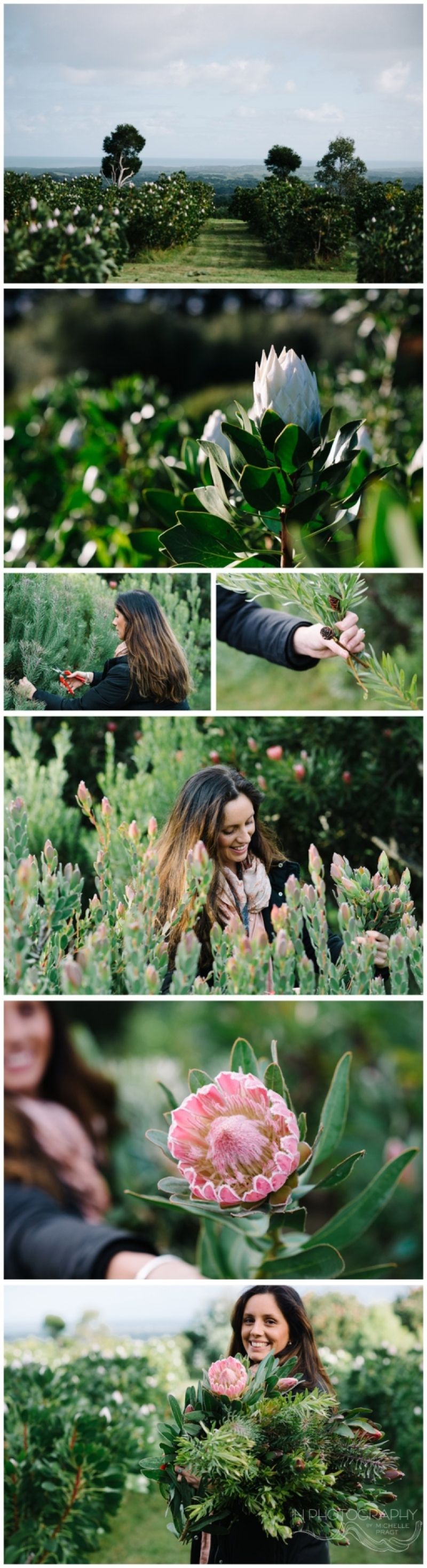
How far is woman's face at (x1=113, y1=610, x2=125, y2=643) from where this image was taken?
6.09 ft

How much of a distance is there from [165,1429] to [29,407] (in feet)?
4.73

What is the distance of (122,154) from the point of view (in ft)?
6.24

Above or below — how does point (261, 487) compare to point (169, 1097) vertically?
above

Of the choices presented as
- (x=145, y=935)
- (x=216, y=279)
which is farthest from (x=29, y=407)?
(x=145, y=935)

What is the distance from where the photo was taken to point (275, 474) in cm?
174

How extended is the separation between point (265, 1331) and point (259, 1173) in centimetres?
23

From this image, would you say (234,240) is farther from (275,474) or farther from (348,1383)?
(348,1383)

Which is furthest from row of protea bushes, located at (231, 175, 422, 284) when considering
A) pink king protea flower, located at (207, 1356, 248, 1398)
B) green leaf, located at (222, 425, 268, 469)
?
pink king protea flower, located at (207, 1356, 248, 1398)

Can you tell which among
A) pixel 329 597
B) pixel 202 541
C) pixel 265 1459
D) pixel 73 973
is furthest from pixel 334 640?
pixel 265 1459

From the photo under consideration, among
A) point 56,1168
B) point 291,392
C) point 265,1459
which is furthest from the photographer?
point 56,1168

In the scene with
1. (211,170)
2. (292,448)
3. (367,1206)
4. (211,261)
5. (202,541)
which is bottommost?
(367,1206)

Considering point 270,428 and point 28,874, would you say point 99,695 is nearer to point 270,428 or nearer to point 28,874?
point 28,874

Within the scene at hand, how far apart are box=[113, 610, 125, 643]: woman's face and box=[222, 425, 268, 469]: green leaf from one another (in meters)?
0.28

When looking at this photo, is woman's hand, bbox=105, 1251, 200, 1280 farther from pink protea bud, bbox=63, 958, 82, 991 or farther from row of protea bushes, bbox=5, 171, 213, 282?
row of protea bushes, bbox=5, 171, 213, 282
